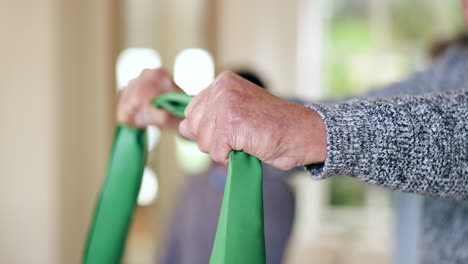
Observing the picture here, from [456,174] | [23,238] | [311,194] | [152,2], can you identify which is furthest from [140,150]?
[152,2]

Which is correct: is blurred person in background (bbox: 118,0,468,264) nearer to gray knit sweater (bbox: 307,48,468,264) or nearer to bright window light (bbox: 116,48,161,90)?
gray knit sweater (bbox: 307,48,468,264)

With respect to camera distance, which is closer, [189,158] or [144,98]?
[144,98]

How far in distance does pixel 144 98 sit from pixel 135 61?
3.20 m

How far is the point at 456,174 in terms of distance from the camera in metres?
0.66

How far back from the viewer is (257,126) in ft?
1.93

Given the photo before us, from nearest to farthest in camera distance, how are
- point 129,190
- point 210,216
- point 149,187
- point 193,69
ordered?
point 129,190, point 210,216, point 193,69, point 149,187

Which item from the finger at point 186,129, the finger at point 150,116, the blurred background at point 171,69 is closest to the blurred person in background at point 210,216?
the blurred background at point 171,69

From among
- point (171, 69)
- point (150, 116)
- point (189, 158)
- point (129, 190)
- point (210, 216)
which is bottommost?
point (189, 158)

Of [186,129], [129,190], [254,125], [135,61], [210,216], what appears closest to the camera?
[254,125]

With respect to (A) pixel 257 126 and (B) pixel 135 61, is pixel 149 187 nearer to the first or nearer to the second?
(B) pixel 135 61

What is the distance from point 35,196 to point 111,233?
5.57 ft

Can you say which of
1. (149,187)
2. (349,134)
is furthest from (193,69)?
(349,134)

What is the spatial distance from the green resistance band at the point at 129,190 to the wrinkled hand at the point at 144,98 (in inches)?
0.8

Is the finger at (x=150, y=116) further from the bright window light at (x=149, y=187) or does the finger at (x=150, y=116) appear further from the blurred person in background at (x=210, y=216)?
the bright window light at (x=149, y=187)
